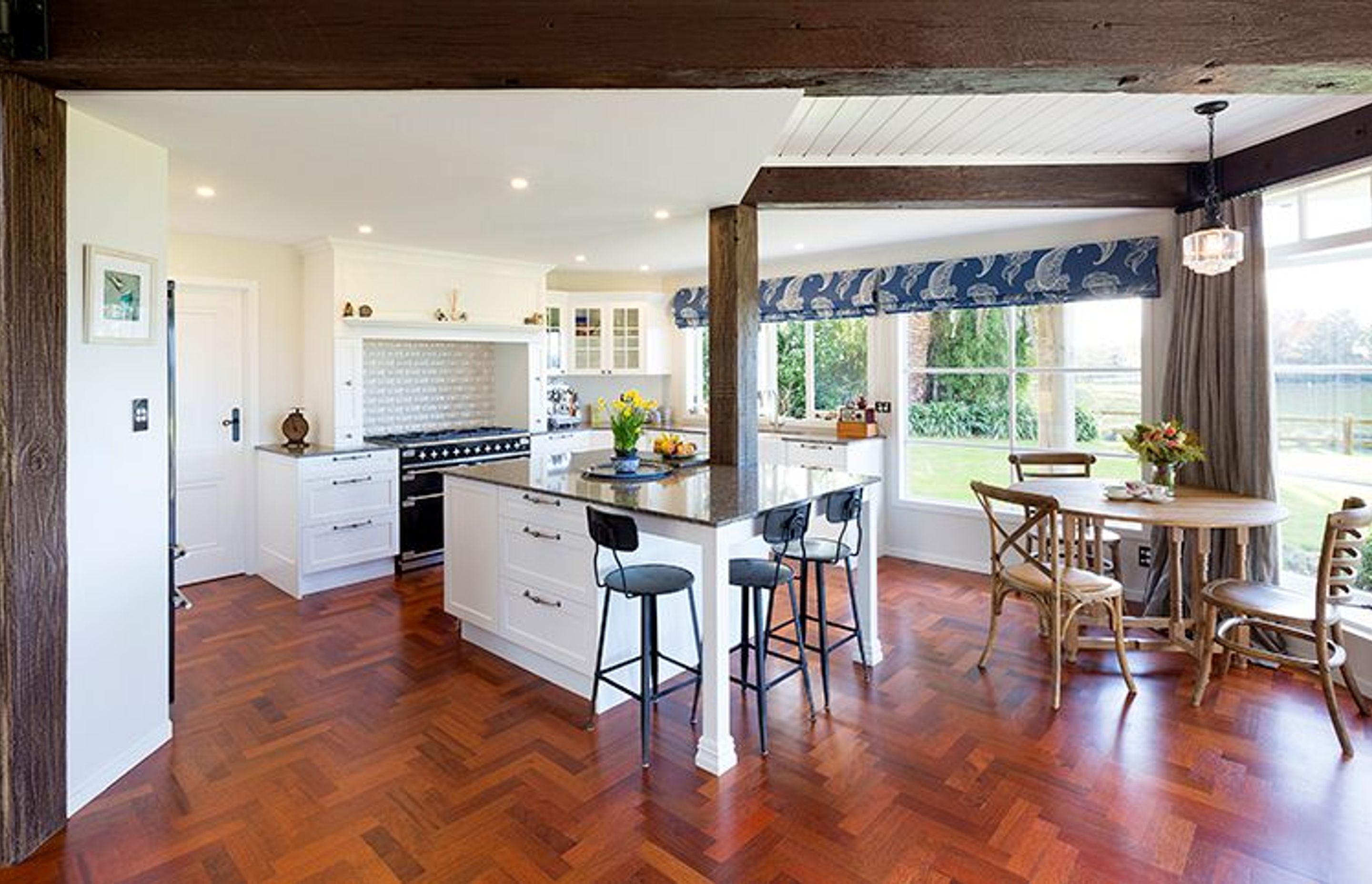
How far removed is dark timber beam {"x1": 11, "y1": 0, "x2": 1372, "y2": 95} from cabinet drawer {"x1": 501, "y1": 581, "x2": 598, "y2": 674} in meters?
2.11

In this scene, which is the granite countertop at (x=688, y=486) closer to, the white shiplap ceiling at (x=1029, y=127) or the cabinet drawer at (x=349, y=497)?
the cabinet drawer at (x=349, y=497)

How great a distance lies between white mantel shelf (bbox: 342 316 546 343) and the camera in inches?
200

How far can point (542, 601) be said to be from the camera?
329 centimetres

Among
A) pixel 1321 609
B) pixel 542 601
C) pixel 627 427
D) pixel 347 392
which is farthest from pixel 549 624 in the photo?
pixel 1321 609

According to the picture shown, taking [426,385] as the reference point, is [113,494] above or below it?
below

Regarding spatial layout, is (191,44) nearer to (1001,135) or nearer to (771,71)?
(771,71)

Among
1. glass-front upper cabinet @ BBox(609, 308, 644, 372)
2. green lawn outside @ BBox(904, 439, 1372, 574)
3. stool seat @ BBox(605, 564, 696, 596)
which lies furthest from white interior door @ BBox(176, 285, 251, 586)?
green lawn outside @ BBox(904, 439, 1372, 574)

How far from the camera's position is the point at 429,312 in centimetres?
541

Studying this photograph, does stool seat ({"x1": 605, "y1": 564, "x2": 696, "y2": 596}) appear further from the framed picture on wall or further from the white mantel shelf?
the white mantel shelf

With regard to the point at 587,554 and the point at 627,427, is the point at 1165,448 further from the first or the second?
the point at 587,554

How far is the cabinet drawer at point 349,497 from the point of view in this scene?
4.68 m

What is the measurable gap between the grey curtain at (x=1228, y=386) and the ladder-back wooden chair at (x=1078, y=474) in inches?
8.7

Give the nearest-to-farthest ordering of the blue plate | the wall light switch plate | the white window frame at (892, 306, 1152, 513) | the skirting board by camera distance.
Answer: the skirting board → the wall light switch plate → the blue plate → the white window frame at (892, 306, 1152, 513)

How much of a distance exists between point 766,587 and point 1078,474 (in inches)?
112
